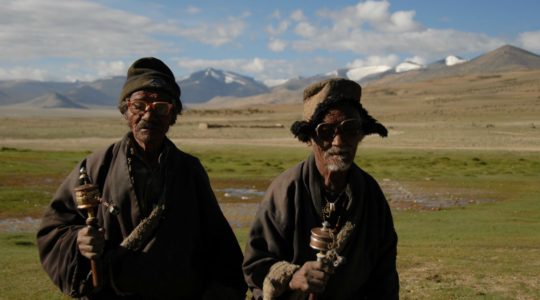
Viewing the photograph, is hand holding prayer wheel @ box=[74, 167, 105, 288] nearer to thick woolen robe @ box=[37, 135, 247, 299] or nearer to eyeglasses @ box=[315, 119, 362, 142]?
thick woolen robe @ box=[37, 135, 247, 299]

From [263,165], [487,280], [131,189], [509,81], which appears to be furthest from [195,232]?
[509,81]

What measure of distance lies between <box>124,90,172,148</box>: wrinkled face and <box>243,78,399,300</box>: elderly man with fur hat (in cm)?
83

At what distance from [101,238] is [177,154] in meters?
0.79

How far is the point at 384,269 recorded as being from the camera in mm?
4117

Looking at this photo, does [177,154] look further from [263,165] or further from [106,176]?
[263,165]

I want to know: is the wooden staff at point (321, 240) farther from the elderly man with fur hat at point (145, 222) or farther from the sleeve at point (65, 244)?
the sleeve at point (65, 244)

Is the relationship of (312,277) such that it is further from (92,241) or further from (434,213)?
(434,213)

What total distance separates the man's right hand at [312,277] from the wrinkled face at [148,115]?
1.30 meters

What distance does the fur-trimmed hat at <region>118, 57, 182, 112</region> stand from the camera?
423 cm

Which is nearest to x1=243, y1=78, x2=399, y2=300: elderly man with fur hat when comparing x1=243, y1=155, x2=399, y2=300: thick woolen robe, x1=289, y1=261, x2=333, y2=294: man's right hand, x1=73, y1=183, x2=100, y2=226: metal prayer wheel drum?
x1=243, y1=155, x2=399, y2=300: thick woolen robe

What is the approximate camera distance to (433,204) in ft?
65.6

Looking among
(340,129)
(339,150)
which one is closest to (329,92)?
(340,129)

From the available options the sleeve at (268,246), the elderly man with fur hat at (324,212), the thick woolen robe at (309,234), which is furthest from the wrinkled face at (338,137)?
the sleeve at (268,246)

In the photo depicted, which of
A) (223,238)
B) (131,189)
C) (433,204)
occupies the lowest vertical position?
(433,204)
